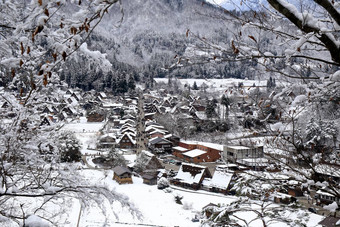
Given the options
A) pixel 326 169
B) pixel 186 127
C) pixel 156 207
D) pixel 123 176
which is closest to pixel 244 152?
pixel 156 207

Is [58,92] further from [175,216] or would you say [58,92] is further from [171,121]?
[171,121]

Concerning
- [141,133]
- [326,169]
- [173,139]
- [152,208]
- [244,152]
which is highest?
[326,169]

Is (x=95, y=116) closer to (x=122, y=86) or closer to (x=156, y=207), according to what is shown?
(x=122, y=86)

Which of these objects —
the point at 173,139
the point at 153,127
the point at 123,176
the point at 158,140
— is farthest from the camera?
the point at 153,127

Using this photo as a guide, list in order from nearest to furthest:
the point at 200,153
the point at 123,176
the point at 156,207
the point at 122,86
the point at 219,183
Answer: the point at 156,207 < the point at 219,183 < the point at 123,176 < the point at 200,153 < the point at 122,86

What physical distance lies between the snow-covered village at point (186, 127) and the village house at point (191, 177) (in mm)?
81

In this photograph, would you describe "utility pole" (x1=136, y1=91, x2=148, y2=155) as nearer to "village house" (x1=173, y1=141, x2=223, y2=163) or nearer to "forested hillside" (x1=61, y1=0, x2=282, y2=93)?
"village house" (x1=173, y1=141, x2=223, y2=163)

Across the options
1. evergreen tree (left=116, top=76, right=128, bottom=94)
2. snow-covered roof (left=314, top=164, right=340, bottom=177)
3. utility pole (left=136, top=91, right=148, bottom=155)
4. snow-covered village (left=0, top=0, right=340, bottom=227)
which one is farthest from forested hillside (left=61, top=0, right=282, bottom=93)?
snow-covered roof (left=314, top=164, right=340, bottom=177)

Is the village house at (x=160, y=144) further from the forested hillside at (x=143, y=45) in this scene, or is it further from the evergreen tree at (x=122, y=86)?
the evergreen tree at (x=122, y=86)

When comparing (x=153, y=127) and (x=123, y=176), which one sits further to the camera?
(x=153, y=127)

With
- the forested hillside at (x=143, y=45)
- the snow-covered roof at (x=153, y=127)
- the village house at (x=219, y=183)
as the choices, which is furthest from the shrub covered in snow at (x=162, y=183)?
the forested hillside at (x=143, y=45)

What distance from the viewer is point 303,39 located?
1341mm

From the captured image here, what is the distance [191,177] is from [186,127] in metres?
12.2

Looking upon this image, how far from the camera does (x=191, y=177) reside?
16.2 meters
